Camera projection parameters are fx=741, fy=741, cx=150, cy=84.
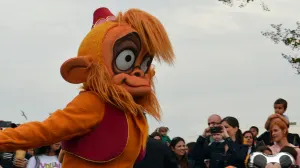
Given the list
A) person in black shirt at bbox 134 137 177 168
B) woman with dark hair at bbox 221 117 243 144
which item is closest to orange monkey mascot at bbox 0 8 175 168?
person in black shirt at bbox 134 137 177 168

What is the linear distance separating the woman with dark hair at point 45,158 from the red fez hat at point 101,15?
3.48m

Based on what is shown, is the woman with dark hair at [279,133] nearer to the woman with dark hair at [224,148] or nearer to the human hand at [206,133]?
the woman with dark hair at [224,148]

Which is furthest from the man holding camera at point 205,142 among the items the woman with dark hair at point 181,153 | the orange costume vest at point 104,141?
the orange costume vest at point 104,141

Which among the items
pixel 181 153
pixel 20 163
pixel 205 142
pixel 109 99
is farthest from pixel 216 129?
pixel 109 99

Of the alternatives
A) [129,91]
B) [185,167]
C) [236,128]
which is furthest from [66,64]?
[185,167]

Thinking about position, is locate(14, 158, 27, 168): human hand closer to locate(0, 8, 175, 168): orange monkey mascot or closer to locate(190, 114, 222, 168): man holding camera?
locate(190, 114, 222, 168): man holding camera

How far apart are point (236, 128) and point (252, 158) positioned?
1119mm

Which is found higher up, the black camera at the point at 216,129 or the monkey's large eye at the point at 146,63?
the monkey's large eye at the point at 146,63

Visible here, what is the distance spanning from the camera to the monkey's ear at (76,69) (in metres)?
5.92

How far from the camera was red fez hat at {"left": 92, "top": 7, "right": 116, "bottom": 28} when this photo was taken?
21.0 ft

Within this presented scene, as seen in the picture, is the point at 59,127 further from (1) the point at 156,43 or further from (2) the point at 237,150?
(2) the point at 237,150

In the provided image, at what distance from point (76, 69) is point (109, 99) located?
0.36 m

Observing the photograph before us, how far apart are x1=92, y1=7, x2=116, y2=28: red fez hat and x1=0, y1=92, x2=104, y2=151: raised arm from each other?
78 cm

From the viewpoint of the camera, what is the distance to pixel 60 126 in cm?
567
